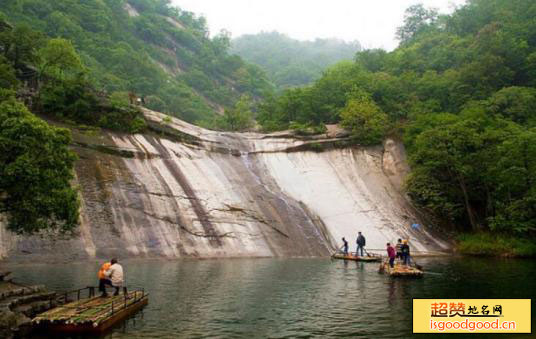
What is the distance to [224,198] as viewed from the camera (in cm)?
3506

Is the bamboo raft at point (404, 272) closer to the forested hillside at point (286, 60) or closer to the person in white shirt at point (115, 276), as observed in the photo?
the person in white shirt at point (115, 276)

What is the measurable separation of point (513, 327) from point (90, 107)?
38405 millimetres

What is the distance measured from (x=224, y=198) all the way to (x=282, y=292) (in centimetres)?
1887

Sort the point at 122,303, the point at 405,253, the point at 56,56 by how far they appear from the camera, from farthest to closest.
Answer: the point at 56,56 < the point at 405,253 < the point at 122,303

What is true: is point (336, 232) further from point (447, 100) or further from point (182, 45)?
point (182, 45)

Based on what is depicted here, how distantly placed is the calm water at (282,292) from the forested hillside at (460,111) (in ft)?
32.4

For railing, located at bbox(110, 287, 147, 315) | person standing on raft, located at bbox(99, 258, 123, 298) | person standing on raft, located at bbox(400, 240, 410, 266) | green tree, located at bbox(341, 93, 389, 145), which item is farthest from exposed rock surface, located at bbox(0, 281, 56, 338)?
green tree, located at bbox(341, 93, 389, 145)

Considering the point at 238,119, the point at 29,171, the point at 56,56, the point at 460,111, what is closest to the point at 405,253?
the point at 29,171

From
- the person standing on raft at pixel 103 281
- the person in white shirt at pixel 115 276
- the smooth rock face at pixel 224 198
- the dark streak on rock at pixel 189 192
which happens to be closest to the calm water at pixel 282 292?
the person in white shirt at pixel 115 276

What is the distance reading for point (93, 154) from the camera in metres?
33.8

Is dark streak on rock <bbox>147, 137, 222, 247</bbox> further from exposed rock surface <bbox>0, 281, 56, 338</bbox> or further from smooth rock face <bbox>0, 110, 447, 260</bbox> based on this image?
exposed rock surface <bbox>0, 281, 56, 338</bbox>

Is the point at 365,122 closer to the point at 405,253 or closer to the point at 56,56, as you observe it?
the point at 405,253

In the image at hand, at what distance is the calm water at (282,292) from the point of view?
38.6 feet

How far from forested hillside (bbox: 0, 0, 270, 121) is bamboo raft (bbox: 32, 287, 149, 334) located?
185ft
